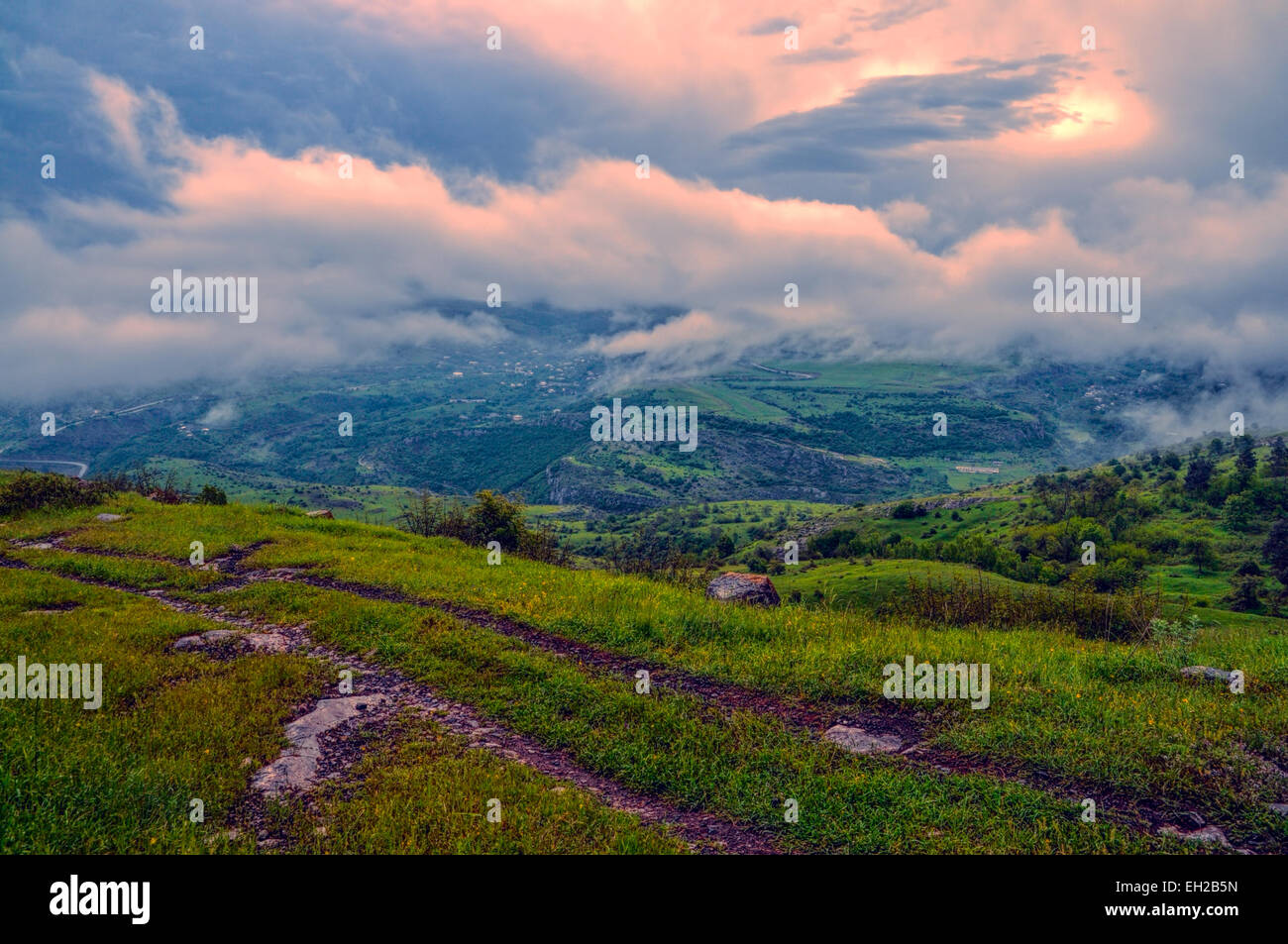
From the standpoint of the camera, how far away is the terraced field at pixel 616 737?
7543 mm

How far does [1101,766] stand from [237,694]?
Result: 12.4 m

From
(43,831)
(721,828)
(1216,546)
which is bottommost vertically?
(1216,546)

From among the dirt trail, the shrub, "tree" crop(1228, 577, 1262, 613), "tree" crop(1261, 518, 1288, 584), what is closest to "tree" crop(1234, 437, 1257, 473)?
"tree" crop(1261, 518, 1288, 584)

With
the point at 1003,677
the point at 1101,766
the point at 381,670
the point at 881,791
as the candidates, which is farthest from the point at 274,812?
the point at 1003,677

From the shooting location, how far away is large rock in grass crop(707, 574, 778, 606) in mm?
18203

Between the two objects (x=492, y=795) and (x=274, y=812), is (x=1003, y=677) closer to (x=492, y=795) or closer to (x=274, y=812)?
(x=492, y=795)

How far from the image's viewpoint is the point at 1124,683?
10.8 meters

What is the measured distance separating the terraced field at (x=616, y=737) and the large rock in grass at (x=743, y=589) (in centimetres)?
195

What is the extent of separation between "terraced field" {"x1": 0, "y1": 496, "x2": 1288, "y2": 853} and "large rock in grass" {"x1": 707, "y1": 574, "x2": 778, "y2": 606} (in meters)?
1.95

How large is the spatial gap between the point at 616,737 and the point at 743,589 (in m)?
9.28

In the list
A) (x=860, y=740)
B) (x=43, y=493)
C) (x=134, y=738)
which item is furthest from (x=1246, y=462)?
(x=43, y=493)

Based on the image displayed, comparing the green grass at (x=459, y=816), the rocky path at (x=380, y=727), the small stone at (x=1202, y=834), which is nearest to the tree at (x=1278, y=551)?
the small stone at (x=1202, y=834)

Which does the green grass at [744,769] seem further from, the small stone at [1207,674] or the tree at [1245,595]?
the tree at [1245,595]

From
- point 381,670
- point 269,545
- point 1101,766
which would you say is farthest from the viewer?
point 269,545
